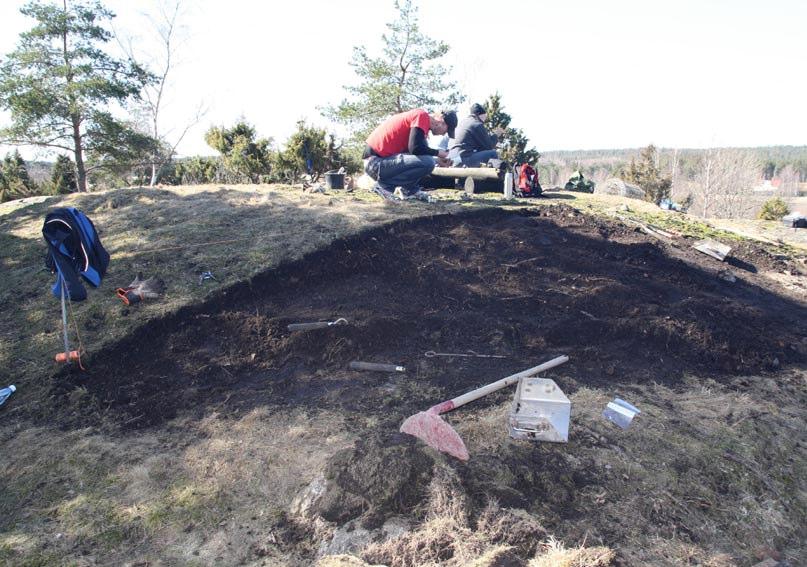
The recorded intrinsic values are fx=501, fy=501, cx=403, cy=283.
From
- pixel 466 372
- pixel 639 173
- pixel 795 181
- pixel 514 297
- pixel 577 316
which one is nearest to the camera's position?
pixel 466 372

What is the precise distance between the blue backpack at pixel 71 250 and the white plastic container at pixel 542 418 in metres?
3.27

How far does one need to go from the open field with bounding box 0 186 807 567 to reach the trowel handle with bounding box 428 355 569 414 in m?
0.07

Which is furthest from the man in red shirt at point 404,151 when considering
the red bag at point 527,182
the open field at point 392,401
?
the red bag at point 527,182

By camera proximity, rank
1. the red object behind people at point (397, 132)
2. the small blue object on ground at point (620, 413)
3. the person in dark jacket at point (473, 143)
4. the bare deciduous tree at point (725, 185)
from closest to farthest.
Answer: the small blue object on ground at point (620, 413) < the red object behind people at point (397, 132) < the person in dark jacket at point (473, 143) < the bare deciduous tree at point (725, 185)

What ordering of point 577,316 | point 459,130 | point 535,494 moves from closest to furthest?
point 535,494 < point 577,316 < point 459,130

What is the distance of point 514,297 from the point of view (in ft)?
15.0

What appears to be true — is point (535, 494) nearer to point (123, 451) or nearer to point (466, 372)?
point (466, 372)

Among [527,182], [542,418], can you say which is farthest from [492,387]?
[527,182]

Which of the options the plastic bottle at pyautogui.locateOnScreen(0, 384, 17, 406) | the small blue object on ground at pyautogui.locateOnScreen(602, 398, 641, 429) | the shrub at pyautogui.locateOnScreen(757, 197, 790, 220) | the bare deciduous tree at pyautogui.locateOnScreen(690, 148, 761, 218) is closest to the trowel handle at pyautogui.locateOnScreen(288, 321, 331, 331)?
the plastic bottle at pyautogui.locateOnScreen(0, 384, 17, 406)

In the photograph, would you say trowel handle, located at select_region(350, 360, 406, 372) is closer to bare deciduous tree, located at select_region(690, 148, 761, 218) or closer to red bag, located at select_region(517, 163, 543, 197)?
red bag, located at select_region(517, 163, 543, 197)

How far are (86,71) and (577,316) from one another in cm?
1969

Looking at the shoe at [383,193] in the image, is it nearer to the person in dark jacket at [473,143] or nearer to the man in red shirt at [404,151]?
the man in red shirt at [404,151]

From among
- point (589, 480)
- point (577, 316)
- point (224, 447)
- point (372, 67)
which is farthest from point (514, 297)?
point (372, 67)

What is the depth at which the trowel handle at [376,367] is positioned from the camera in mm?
3465
